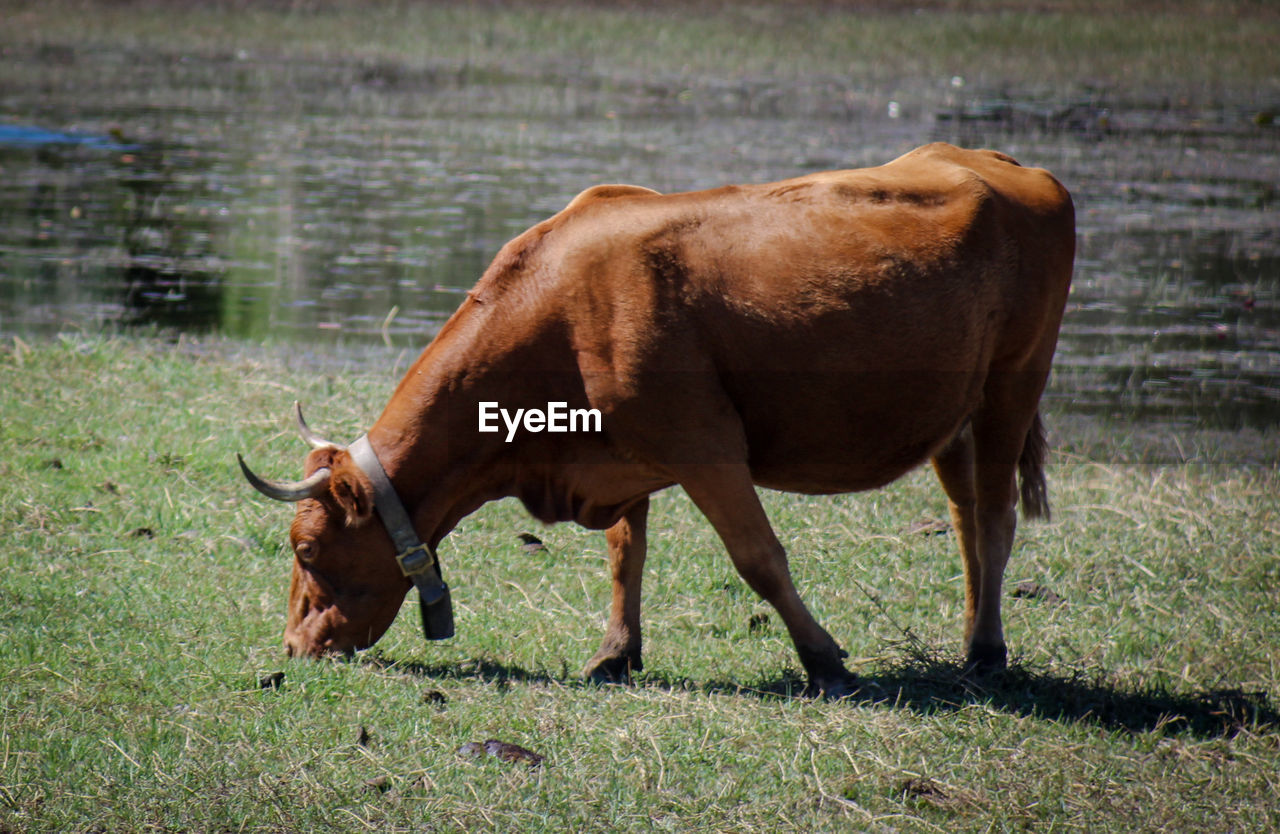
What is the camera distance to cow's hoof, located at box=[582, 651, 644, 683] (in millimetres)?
5348

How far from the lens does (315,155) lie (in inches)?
656

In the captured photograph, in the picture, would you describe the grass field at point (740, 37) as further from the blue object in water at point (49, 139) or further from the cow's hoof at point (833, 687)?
the cow's hoof at point (833, 687)

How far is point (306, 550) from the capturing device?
16.8 feet

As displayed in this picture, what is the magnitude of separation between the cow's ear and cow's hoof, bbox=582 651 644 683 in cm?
99

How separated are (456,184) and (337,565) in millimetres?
10341

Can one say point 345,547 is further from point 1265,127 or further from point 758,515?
point 1265,127

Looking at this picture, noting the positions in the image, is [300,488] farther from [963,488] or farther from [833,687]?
[963,488]

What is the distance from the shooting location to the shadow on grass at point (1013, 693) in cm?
499

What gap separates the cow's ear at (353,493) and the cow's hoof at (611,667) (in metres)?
0.99

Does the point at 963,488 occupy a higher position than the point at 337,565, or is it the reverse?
the point at 963,488

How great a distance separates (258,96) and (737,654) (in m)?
16.3

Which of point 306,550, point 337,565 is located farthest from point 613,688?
point 306,550

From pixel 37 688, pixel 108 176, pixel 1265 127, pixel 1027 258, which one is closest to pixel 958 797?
pixel 1027 258

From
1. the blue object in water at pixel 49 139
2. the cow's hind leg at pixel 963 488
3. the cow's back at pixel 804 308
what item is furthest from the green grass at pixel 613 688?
the blue object in water at pixel 49 139
